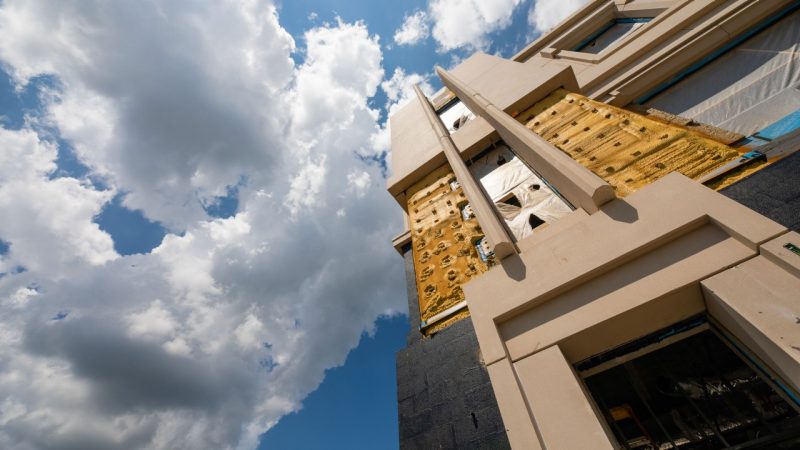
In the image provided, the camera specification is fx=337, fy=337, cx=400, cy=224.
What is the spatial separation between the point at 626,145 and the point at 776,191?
252cm

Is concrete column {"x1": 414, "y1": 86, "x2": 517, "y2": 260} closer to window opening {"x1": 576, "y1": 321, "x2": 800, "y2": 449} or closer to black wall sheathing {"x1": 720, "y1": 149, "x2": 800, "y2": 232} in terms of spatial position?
window opening {"x1": 576, "y1": 321, "x2": 800, "y2": 449}

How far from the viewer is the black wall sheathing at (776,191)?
3.60 m

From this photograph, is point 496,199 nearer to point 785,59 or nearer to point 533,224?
point 533,224

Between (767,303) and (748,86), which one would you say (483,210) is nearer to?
(767,303)

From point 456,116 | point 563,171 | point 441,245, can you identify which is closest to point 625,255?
point 563,171

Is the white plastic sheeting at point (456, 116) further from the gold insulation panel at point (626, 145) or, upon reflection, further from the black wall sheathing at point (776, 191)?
the black wall sheathing at point (776, 191)

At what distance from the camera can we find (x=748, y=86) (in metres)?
7.37

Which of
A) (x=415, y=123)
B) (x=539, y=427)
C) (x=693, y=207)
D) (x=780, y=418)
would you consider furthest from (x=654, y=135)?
(x=415, y=123)

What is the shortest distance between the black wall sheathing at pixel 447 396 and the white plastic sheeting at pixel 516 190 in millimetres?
2297

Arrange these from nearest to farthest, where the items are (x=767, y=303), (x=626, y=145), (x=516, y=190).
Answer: (x=767, y=303), (x=626, y=145), (x=516, y=190)

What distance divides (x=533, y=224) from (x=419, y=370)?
3.29m

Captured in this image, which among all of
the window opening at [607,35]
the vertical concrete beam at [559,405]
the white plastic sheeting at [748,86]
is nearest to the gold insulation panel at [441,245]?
the vertical concrete beam at [559,405]

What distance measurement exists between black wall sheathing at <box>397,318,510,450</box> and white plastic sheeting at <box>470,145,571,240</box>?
2297 mm

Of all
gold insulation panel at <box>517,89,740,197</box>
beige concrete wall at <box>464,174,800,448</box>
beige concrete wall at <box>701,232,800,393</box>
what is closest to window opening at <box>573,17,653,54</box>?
gold insulation panel at <box>517,89,740,197</box>
